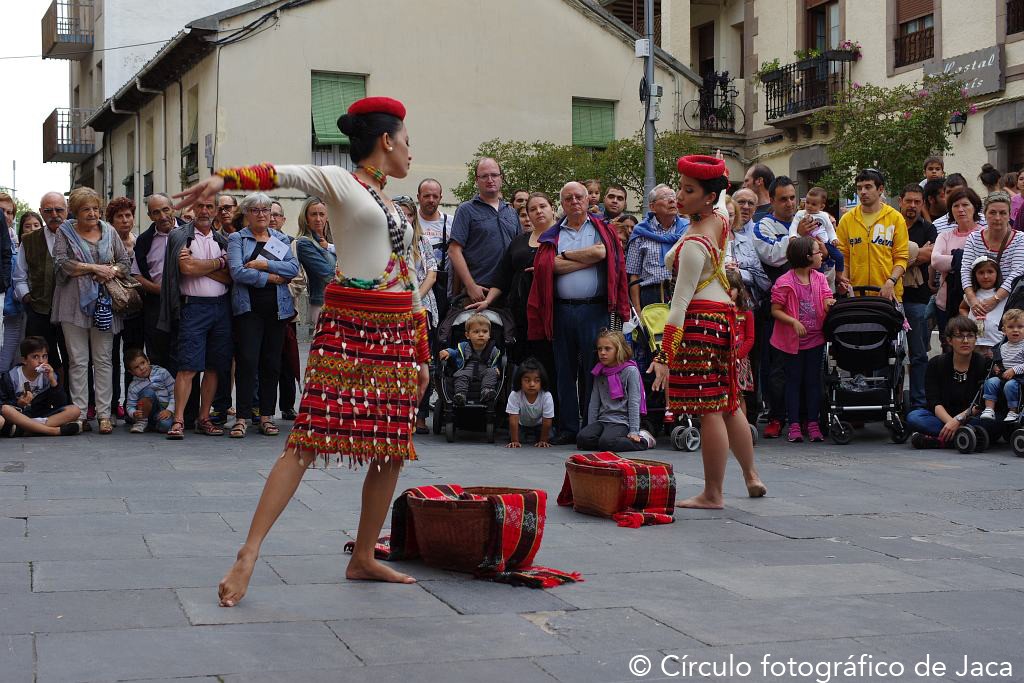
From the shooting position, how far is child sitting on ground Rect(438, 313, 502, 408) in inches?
425

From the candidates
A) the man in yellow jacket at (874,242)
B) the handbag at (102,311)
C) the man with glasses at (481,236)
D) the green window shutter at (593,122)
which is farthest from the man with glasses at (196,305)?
the green window shutter at (593,122)

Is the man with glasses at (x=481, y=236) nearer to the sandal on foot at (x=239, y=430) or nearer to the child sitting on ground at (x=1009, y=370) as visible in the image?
the sandal on foot at (x=239, y=430)

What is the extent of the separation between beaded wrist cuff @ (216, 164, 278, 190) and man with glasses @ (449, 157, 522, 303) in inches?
256

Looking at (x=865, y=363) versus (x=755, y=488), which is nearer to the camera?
(x=755, y=488)

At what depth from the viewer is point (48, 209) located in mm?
11547

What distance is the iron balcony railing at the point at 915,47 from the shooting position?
24.4m

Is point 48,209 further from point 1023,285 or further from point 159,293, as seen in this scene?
point 1023,285

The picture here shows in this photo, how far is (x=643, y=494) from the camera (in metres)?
6.96

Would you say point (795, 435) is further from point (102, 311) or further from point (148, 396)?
point (102, 311)

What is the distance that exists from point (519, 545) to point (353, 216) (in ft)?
5.19

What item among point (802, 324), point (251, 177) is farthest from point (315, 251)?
point (251, 177)

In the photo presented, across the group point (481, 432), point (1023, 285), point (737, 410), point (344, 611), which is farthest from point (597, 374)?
point (344, 611)

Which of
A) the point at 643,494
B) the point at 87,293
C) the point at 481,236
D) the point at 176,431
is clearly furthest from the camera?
the point at 481,236

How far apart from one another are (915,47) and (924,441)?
1619 centimetres
